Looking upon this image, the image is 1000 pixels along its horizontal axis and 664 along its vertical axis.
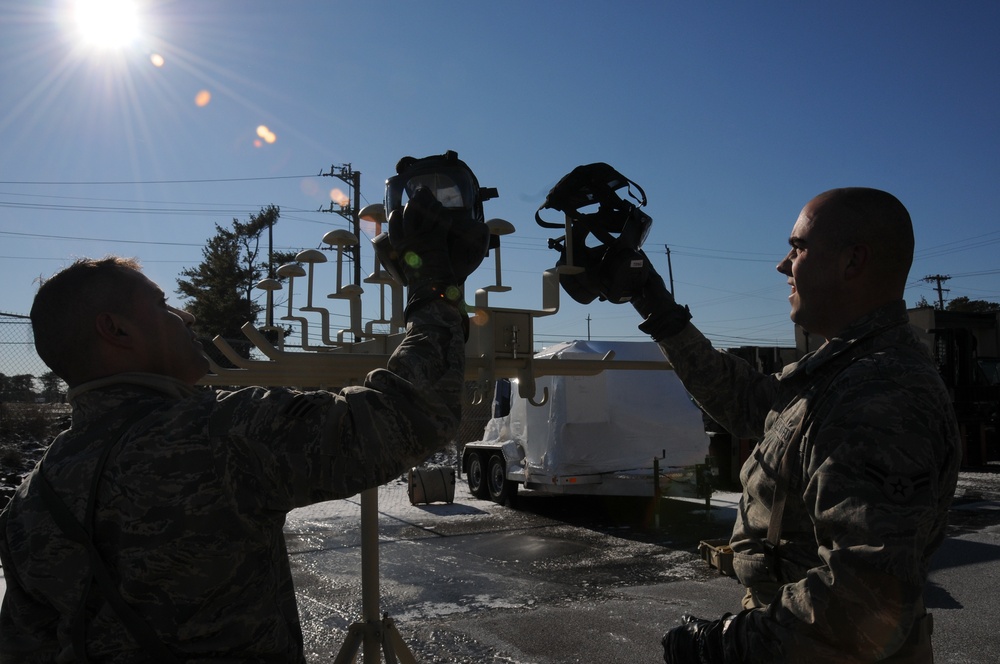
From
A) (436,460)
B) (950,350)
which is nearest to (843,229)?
(436,460)

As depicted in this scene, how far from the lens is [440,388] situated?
174 cm

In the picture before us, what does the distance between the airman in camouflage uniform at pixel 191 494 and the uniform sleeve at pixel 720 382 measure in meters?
1.20

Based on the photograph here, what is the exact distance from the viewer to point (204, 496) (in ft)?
5.38

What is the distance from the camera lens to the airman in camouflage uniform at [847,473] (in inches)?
63.9

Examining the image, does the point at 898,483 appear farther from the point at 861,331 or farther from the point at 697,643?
the point at 697,643

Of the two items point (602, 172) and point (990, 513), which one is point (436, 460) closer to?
point (990, 513)

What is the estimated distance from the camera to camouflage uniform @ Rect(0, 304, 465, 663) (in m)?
1.62

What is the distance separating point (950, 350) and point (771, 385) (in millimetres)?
18178

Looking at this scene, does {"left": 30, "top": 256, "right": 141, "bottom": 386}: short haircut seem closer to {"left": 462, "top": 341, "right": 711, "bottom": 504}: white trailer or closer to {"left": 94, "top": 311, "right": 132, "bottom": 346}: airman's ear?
{"left": 94, "top": 311, "right": 132, "bottom": 346}: airman's ear

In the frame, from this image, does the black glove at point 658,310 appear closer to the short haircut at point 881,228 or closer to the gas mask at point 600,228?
the gas mask at point 600,228

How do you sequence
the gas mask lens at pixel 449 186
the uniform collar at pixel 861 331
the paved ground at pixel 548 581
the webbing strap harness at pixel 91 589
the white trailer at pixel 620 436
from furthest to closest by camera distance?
the white trailer at pixel 620 436
the paved ground at pixel 548 581
the gas mask lens at pixel 449 186
the uniform collar at pixel 861 331
the webbing strap harness at pixel 91 589

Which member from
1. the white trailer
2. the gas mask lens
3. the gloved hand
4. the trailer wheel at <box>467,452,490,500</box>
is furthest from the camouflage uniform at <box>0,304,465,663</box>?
the trailer wheel at <box>467,452,490,500</box>

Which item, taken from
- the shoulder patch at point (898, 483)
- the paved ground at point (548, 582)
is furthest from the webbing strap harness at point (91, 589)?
the paved ground at point (548, 582)

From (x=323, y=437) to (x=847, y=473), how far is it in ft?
3.66
